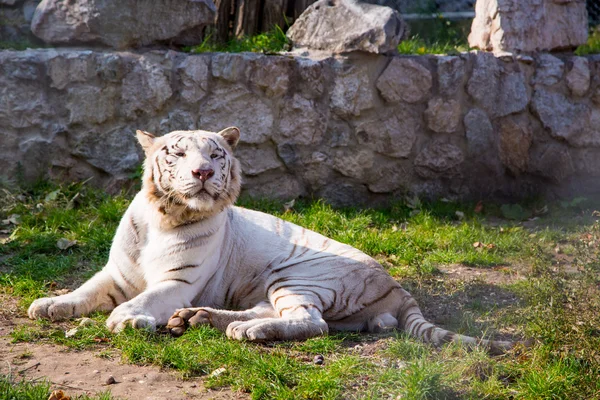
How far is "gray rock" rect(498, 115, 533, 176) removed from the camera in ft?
24.3

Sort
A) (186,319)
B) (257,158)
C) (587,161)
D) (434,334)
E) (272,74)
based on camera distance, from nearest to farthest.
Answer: (434,334), (186,319), (272,74), (257,158), (587,161)

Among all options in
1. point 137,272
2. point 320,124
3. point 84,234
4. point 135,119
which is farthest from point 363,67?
point 137,272

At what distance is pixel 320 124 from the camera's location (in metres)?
6.94

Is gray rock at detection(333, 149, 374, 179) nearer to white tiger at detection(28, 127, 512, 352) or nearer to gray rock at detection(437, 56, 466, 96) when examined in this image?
gray rock at detection(437, 56, 466, 96)

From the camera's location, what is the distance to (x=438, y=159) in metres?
7.22

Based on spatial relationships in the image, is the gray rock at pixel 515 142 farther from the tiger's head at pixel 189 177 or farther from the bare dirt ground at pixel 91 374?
the bare dirt ground at pixel 91 374

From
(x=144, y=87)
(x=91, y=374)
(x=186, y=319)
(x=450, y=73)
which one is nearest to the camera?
(x=91, y=374)

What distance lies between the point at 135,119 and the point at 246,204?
125 cm

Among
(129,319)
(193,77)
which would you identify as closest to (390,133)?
(193,77)

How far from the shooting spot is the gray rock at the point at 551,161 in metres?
7.55

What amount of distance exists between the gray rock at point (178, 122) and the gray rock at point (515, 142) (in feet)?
9.82

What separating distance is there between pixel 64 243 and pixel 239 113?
1.99m

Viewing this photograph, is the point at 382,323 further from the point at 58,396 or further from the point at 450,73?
the point at 450,73

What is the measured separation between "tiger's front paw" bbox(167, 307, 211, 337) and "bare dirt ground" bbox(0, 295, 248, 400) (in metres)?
0.38
